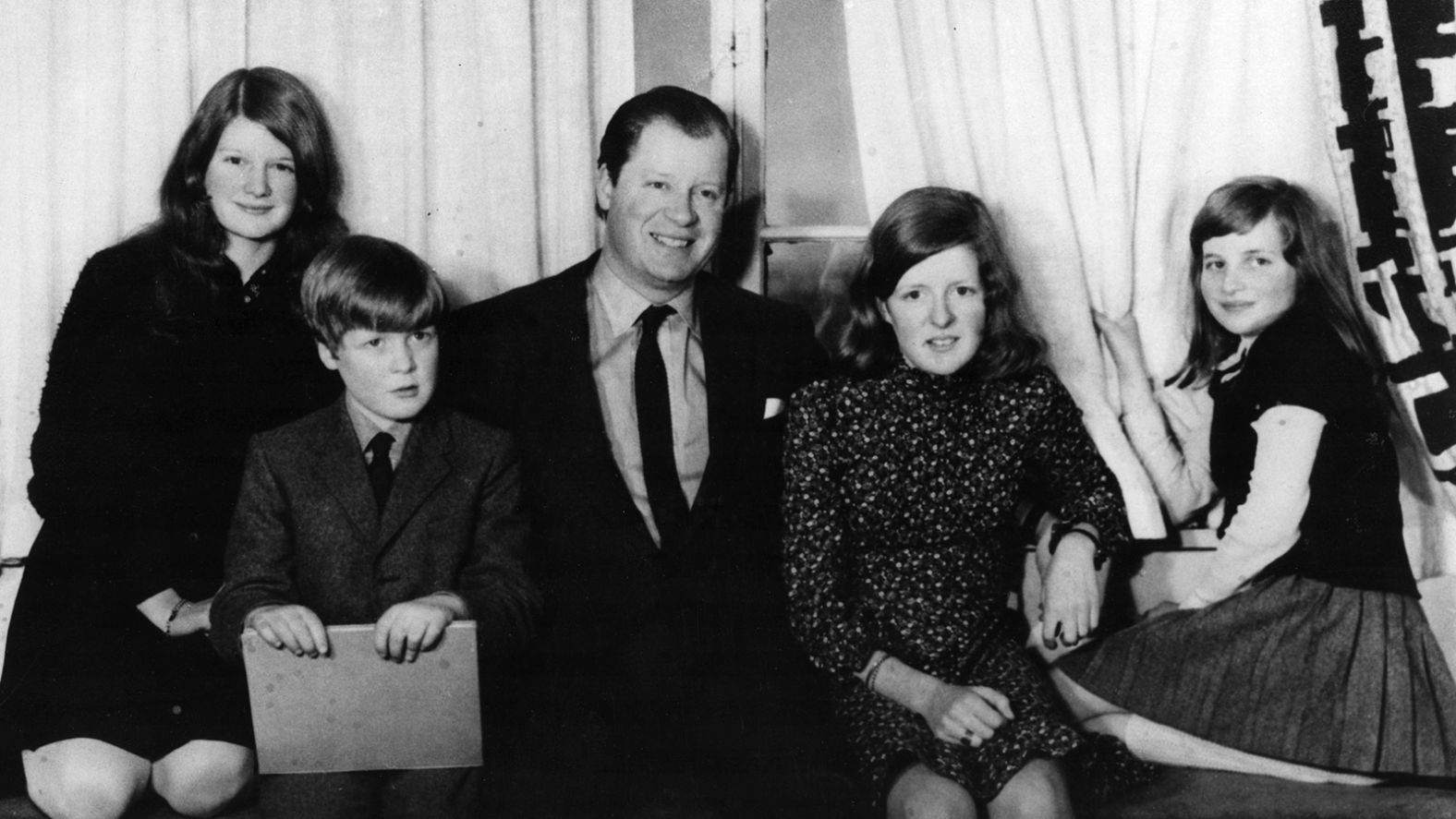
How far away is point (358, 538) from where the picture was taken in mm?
1892

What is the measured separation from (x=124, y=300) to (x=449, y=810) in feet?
3.63

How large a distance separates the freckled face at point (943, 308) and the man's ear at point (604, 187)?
0.56 m

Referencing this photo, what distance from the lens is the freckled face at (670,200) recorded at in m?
2.07

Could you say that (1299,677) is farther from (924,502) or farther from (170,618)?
(170,618)

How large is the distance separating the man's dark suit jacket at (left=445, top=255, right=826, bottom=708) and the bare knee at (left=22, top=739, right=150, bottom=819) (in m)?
0.64

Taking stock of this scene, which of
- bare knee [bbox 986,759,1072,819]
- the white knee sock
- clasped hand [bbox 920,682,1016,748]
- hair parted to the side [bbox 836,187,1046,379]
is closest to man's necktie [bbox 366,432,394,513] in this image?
hair parted to the side [bbox 836,187,1046,379]

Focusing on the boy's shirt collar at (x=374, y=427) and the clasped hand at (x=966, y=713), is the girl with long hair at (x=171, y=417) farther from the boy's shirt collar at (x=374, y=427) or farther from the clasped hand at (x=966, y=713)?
the clasped hand at (x=966, y=713)

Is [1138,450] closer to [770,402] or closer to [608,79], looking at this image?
[770,402]

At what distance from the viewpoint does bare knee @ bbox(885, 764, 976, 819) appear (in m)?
1.69

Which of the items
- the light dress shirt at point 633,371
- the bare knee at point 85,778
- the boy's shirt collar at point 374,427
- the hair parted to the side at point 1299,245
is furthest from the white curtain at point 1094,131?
the bare knee at point 85,778

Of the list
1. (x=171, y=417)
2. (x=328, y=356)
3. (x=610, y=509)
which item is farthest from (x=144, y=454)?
(x=610, y=509)

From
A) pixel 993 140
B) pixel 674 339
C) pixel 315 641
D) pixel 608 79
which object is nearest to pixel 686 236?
pixel 674 339

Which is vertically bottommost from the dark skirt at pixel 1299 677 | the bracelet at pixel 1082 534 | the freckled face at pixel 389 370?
the dark skirt at pixel 1299 677

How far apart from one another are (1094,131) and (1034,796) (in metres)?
1.27
